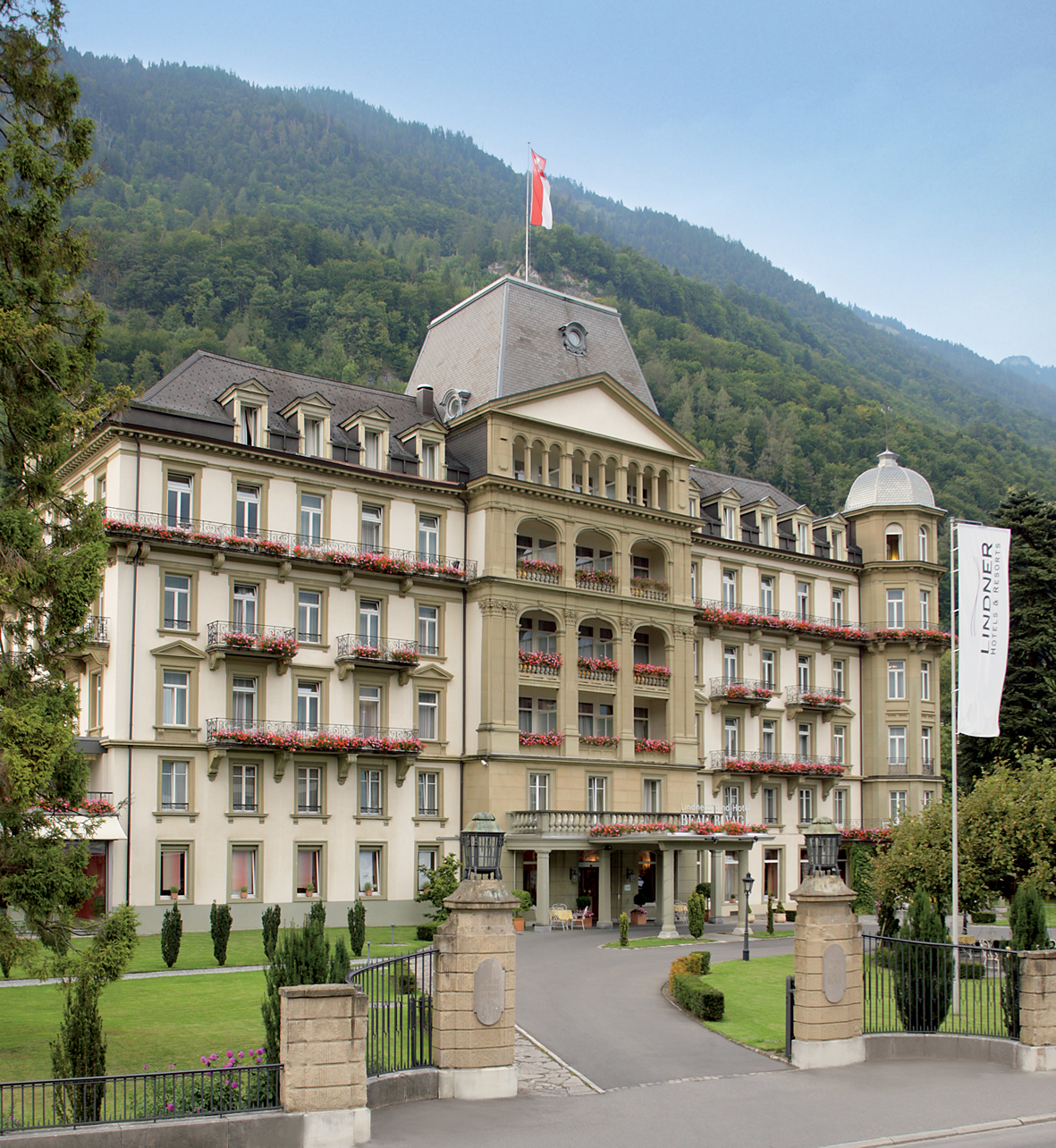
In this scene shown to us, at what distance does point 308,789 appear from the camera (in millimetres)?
48250

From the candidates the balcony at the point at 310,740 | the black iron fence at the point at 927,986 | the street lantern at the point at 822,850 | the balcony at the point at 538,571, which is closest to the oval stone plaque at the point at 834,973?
the black iron fence at the point at 927,986

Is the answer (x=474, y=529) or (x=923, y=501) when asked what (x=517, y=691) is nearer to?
(x=474, y=529)

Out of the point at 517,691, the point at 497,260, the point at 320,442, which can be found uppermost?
the point at 497,260

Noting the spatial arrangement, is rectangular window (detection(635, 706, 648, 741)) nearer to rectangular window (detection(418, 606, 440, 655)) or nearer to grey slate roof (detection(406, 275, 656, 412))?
rectangular window (detection(418, 606, 440, 655))

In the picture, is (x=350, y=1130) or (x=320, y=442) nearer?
(x=350, y=1130)

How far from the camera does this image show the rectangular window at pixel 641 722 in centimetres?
5863

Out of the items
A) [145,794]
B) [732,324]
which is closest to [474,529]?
[145,794]

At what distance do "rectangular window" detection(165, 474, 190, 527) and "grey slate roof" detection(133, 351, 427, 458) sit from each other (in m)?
2.42

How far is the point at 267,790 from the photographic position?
Result: 4697 cm

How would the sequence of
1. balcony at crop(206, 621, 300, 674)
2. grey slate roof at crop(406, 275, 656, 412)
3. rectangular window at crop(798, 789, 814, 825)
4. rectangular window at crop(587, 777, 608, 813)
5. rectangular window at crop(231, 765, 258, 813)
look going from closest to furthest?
balcony at crop(206, 621, 300, 674) → rectangular window at crop(231, 765, 258, 813) → rectangular window at crop(587, 777, 608, 813) → grey slate roof at crop(406, 275, 656, 412) → rectangular window at crop(798, 789, 814, 825)

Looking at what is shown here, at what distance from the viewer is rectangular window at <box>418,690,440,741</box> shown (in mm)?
51625

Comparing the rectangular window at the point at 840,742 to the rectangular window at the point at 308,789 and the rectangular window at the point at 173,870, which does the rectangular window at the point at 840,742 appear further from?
the rectangular window at the point at 173,870

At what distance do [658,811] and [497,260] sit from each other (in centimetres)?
12680

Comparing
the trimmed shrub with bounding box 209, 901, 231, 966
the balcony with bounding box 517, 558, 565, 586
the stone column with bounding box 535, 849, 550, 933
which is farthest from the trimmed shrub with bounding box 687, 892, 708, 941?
the trimmed shrub with bounding box 209, 901, 231, 966
